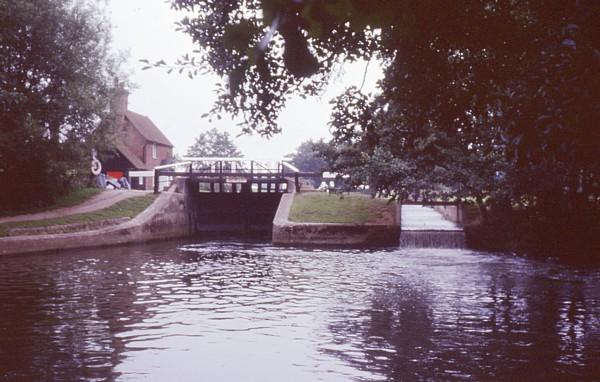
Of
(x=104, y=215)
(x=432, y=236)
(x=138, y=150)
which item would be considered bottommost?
(x=432, y=236)

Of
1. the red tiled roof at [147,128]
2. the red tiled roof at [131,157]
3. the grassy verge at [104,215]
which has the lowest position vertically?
the grassy verge at [104,215]

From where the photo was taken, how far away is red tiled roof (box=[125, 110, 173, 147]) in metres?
53.1

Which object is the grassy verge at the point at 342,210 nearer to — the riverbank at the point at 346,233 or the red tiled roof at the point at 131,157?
the riverbank at the point at 346,233

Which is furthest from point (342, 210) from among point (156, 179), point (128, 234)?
point (156, 179)

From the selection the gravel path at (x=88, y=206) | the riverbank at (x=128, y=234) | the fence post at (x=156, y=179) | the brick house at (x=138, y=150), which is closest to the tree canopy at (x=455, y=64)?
the riverbank at (x=128, y=234)

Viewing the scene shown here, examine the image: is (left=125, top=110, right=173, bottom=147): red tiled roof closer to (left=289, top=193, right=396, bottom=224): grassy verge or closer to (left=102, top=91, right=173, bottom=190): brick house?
(left=102, top=91, right=173, bottom=190): brick house

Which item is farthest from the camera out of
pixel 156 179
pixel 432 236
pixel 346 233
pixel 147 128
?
pixel 147 128

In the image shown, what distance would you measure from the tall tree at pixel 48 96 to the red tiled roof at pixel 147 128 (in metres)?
25.4

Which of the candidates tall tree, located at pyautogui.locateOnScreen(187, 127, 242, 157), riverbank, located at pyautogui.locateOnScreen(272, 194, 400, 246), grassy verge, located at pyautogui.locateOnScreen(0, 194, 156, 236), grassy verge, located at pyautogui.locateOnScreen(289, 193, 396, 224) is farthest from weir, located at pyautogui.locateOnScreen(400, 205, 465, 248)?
tall tree, located at pyautogui.locateOnScreen(187, 127, 242, 157)

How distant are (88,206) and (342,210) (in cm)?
1152

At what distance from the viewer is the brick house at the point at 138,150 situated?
48031mm

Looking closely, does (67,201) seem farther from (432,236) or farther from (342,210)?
(432,236)

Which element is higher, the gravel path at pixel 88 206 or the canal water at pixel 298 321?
the gravel path at pixel 88 206

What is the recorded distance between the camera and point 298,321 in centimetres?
1050
